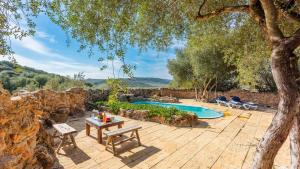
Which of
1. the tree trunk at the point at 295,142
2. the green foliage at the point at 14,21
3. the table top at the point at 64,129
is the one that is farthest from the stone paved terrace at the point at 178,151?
the green foliage at the point at 14,21

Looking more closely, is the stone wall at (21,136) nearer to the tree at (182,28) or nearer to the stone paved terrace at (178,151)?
the stone paved terrace at (178,151)

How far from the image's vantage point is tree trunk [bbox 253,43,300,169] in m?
2.23

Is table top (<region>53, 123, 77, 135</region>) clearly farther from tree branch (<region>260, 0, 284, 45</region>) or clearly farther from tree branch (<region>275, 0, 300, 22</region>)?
tree branch (<region>275, 0, 300, 22</region>)

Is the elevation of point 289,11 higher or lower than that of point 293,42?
higher

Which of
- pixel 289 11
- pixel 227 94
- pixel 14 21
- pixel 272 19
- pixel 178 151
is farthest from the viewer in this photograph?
pixel 227 94

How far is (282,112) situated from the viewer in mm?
2260

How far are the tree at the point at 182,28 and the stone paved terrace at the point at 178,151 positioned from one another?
6.48ft

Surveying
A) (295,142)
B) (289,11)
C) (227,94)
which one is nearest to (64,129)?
(295,142)

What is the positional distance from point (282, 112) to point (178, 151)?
3294 millimetres

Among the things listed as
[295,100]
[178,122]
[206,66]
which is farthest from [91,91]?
[295,100]

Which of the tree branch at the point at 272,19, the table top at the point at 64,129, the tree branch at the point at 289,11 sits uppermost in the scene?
the tree branch at the point at 289,11

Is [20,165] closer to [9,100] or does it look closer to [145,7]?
[9,100]

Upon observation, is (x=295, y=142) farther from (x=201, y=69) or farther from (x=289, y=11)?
(x=201, y=69)

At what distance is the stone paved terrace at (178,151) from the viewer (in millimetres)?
4281
